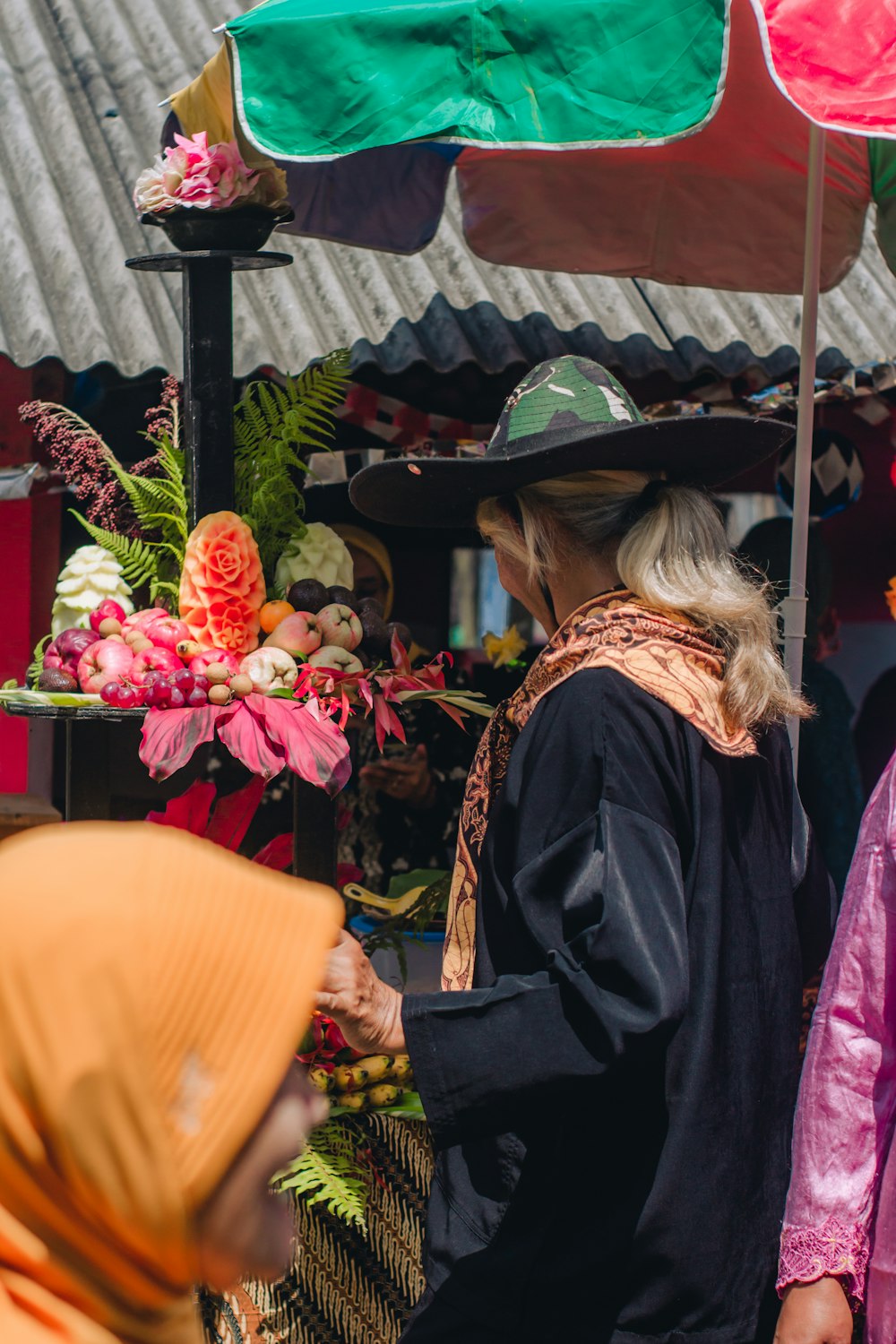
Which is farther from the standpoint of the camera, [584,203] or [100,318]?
[100,318]

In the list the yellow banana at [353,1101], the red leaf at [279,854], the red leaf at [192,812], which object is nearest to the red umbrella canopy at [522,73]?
the red leaf at [192,812]

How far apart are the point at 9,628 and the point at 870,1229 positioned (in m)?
2.87

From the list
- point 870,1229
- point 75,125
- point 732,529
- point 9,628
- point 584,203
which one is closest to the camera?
point 870,1229

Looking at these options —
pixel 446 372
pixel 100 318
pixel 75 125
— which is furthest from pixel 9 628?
pixel 75 125

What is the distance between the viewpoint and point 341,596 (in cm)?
254

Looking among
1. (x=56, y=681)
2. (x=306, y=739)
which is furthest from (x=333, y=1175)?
(x=56, y=681)

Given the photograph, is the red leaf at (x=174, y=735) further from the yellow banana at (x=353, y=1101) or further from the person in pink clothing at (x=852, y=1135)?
the person in pink clothing at (x=852, y=1135)

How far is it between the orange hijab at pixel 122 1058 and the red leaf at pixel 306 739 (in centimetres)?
130

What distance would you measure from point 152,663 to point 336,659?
1.04ft

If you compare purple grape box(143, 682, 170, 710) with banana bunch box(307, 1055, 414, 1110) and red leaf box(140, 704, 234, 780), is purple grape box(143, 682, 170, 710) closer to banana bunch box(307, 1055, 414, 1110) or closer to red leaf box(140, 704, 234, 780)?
red leaf box(140, 704, 234, 780)

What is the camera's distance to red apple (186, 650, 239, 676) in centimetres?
234

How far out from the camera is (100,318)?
151 inches

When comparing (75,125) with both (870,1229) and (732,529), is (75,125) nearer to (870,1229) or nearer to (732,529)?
(732,529)

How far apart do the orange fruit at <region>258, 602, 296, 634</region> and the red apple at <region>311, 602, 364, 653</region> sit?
0.20ft
